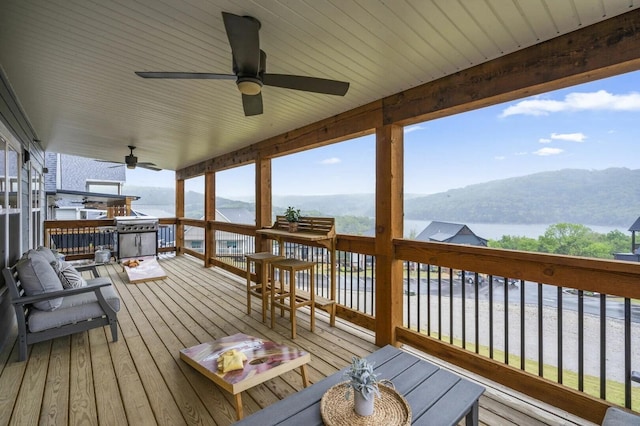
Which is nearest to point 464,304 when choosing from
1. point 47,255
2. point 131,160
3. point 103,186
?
point 47,255

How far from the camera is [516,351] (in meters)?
2.54

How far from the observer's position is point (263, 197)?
16.6 ft

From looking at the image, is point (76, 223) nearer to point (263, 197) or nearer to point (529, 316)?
point (263, 197)

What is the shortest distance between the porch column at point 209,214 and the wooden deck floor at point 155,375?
266 centimetres

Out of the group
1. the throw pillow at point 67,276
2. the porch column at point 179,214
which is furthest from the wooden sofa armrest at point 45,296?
the porch column at point 179,214

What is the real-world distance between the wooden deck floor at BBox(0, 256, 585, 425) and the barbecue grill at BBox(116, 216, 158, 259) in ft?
12.2

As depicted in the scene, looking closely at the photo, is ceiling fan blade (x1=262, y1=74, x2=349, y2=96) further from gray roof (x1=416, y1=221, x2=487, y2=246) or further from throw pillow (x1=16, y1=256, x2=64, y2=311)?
throw pillow (x1=16, y1=256, x2=64, y2=311)

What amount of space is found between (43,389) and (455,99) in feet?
13.3

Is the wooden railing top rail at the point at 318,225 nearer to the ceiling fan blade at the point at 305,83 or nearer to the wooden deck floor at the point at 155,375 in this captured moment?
the wooden deck floor at the point at 155,375

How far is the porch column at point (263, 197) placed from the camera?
16.6 ft

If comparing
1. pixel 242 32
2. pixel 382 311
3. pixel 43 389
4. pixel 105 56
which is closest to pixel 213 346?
pixel 43 389

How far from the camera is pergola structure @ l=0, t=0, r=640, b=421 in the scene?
179cm

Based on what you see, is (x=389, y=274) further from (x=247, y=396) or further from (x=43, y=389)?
(x=43, y=389)

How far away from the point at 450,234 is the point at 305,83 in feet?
6.17
